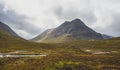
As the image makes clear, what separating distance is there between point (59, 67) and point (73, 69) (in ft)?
12.5

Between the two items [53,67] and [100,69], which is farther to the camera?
[100,69]

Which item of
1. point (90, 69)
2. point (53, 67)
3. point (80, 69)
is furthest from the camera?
point (90, 69)

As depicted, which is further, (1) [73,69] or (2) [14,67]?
(2) [14,67]

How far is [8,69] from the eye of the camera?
2440 inches

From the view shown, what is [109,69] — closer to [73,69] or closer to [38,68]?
[73,69]

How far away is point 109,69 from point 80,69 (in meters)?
10.1

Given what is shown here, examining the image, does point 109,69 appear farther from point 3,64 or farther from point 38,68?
point 3,64

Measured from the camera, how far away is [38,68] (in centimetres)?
5966

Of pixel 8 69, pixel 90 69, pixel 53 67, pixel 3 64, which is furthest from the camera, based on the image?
pixel 3 64

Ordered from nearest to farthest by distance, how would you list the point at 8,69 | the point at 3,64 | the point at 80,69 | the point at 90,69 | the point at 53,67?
the point at 53,67, the point at 80,69, the point at 90,69, the point at 8,69, the point at 3,64

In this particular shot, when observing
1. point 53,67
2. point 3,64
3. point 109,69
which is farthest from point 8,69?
point 109,69

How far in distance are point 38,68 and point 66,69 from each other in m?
12.7

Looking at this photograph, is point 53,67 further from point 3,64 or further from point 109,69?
point 3,64

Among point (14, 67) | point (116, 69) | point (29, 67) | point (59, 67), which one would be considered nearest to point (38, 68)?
point (29, 67)
